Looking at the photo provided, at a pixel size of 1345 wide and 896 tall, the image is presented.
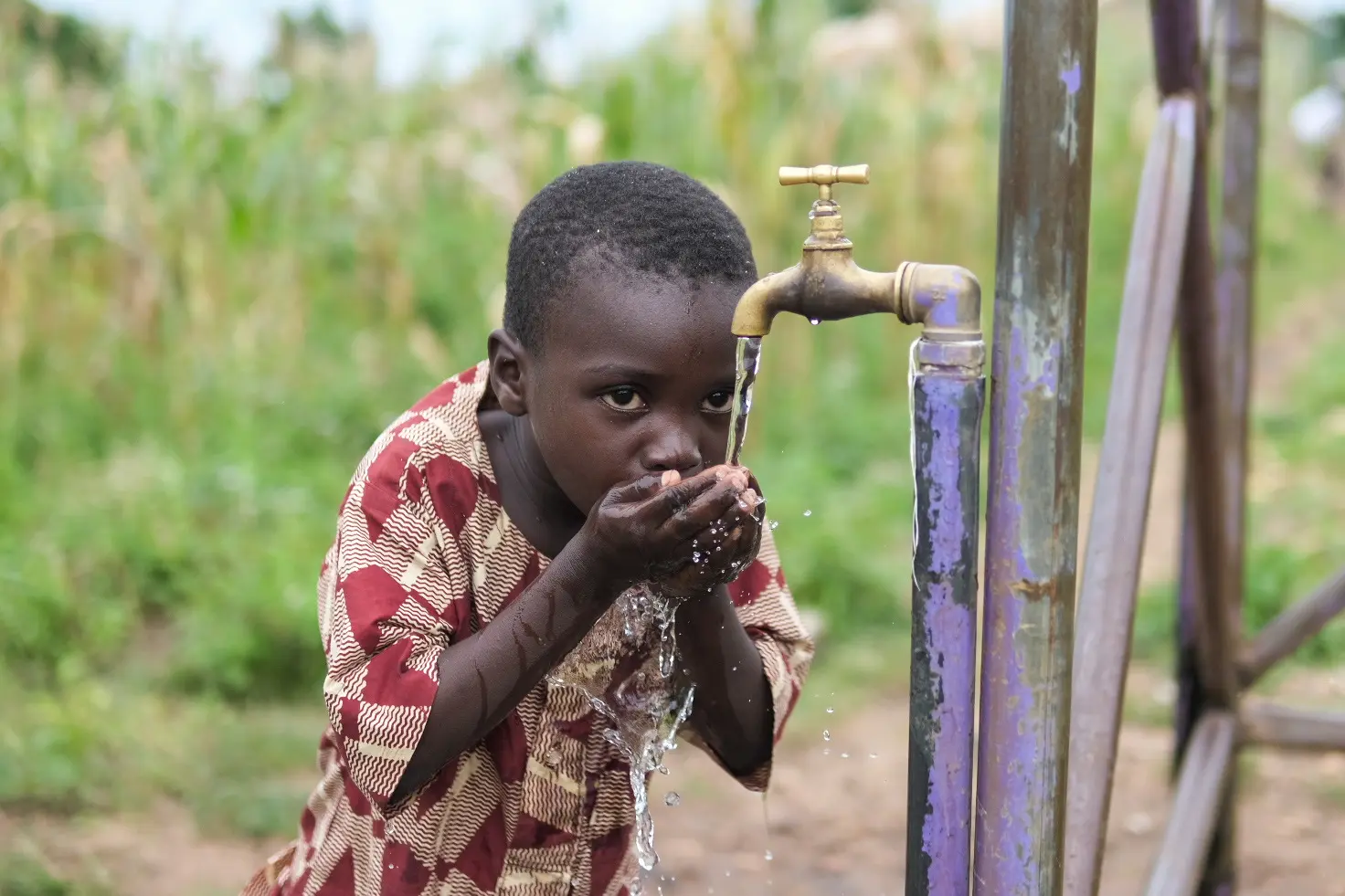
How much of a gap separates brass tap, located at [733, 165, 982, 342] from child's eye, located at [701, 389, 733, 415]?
0.20 m

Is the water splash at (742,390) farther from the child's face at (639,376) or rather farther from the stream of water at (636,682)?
the stream of water at (636,682)

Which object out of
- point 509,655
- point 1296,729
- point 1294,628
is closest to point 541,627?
point 509,655

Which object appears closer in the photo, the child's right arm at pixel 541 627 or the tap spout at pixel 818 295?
the tap spout at pixel 818 295

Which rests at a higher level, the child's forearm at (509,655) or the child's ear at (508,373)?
the child's ear at (508,373)

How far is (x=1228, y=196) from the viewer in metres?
2.81

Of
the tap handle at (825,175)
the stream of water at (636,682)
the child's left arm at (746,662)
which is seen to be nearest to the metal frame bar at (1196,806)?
the child's left arm at (746,662)

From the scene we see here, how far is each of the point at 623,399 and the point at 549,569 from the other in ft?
0.62

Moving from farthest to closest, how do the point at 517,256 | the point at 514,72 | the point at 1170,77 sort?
the point at 514,72
the point at 1170,77
the point at 517,256

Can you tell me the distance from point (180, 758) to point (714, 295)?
2445 mm

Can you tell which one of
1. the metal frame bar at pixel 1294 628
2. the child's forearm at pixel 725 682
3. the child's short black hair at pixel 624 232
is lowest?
the metal frame bar at pixel 1294 628

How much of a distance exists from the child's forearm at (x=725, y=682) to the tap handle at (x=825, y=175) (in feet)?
1.64

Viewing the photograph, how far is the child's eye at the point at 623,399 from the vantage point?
1437mm

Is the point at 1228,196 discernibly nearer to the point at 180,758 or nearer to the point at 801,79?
the point at 180,758

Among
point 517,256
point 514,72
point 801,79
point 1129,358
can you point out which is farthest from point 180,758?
point 514,72
